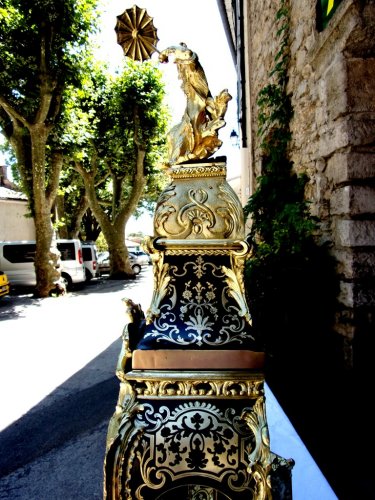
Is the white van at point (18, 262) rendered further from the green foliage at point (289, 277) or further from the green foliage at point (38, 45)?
the green foliage at point (289, 277)

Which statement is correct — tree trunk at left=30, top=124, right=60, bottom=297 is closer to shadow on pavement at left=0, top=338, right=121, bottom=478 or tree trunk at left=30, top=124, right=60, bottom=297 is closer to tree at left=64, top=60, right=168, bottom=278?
tree at left=64, top=60, right=168, bottom=278

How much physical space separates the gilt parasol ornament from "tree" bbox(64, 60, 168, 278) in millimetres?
10376

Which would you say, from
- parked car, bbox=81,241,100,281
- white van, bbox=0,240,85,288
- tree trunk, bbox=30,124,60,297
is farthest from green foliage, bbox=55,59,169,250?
white van, bbox=0,240,85,288

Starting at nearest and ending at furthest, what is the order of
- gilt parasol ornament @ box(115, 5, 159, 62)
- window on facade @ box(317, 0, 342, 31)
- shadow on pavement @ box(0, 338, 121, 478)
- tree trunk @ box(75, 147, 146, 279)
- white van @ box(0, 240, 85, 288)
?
gilt parasol ornament @ box(115, 5, 159, 62)
shadow on pavement @ box(0, 338, 121, 478)
window on facade @ box(317, 0, 342, 31)
white van @ box(0, 240, 85, 288)
tree trunk @ box(75, 147, 146, 279)

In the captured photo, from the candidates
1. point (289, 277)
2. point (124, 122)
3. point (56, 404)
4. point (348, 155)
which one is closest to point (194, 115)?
point (348, 155)

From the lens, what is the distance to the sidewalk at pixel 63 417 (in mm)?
2006

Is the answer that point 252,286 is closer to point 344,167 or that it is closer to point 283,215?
point 283,215

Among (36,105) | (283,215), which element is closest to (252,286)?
(283,215)

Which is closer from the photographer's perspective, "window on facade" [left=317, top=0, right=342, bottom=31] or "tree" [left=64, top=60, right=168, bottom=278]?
"window on facade" [left=317, top=0, right=342, bottom=31]

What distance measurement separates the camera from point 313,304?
122 inches

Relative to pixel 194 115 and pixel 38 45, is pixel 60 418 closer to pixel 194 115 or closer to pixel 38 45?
pixel 194 115

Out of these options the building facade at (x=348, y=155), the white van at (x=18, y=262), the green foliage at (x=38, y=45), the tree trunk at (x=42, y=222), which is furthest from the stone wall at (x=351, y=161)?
the white van at (x=18, y=262)

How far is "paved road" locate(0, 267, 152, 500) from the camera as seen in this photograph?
2.20 m

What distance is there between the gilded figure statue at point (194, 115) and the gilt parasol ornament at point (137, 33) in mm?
595
